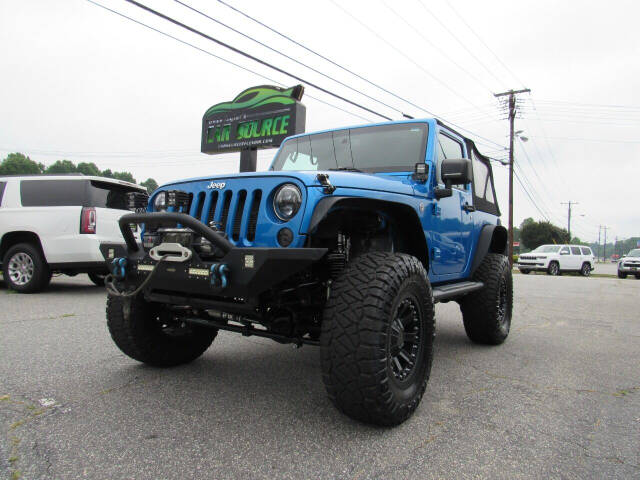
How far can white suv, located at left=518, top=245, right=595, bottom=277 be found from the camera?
21312 millimetres

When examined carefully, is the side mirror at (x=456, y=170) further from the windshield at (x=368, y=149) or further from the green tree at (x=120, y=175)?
the green tree at (x=120, y=175)

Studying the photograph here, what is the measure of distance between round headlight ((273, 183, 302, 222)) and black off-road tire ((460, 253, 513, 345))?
9.12ft

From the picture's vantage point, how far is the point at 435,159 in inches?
142

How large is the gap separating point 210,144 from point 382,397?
55.9 ft

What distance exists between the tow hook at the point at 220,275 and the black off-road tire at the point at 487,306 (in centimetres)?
304

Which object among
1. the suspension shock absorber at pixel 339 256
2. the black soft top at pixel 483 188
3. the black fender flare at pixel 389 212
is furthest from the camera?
the black soft top at pixel 483 188

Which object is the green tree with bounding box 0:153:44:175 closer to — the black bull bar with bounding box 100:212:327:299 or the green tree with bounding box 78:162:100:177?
the green tree with bounding box 78:162:100:177

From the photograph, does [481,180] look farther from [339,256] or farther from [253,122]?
[253,122]

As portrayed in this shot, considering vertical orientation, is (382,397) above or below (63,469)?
above

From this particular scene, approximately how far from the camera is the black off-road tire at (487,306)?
4457mm

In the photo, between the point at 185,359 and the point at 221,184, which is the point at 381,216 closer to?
the point at 221,184

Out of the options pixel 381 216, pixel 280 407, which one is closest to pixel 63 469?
pixel 280 407

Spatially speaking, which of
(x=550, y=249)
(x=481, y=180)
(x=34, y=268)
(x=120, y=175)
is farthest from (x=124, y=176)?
(x=481, y=180)

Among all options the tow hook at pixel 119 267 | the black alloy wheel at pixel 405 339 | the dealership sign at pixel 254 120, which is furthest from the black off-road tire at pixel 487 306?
the dealership sign at pixel 254 120
